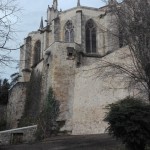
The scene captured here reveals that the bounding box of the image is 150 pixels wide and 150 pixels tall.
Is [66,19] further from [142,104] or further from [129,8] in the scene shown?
[142,104]

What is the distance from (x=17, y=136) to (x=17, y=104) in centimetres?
1497

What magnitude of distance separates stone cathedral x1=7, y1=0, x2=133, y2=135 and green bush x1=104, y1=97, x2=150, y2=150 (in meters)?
4.46

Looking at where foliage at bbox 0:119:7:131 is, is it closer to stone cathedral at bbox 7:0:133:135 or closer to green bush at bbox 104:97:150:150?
stone cathedral at bbox 7:0:133:135

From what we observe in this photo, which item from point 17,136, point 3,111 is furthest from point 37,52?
point 17,136

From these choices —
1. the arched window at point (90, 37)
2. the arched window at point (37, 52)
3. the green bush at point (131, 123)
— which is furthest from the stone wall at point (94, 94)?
the arched window at point (37, 52)

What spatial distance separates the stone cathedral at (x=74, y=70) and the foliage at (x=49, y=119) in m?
0.50

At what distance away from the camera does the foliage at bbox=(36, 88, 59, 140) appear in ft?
82.9

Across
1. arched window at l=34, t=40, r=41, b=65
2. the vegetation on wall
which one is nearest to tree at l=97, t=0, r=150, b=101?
the vegetation on wall

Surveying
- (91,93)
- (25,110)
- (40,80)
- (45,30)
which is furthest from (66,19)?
(91,93)

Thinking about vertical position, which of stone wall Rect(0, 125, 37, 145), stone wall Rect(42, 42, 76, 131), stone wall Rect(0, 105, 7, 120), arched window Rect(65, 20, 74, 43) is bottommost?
stone wall Rect(0, 125, 37, 145)

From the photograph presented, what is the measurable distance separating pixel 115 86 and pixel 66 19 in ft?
55.0

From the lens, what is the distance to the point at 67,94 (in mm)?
29125

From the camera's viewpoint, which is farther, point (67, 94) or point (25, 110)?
point (25, 110)

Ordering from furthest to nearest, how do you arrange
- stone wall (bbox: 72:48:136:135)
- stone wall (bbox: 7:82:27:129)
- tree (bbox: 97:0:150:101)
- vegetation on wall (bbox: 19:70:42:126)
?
stone wall (bbox: 7:82:27:129) → vegetation on wall (bbox: 19:70:42:126) → stone wall (bbox: 72:48:136:135) → tree (bbox: 97:0:150:101)
